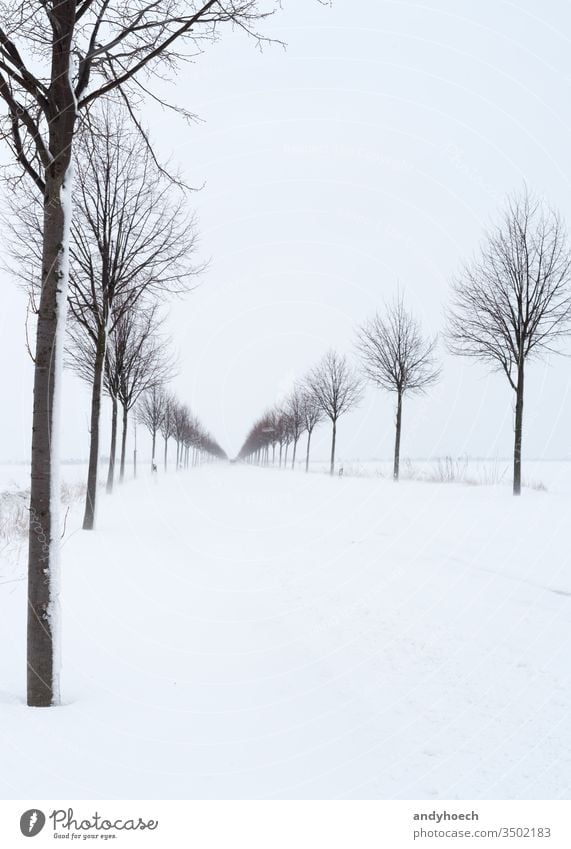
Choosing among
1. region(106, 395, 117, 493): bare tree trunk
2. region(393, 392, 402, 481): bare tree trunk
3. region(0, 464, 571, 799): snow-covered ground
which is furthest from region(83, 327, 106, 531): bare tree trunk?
region(393, 392, 402, 481): bare tree trunk

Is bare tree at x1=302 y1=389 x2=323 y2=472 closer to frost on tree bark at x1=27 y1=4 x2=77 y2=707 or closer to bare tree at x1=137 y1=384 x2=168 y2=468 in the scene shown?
bare tree at x1=137 y1=384 x2=168 y2=468

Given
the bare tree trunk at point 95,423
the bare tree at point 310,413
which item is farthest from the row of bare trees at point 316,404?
the bare tree trunk at point 95,423

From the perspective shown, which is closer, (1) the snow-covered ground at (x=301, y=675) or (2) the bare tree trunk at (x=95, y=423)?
(1) the snow-covered ground at (x=301, y=675)

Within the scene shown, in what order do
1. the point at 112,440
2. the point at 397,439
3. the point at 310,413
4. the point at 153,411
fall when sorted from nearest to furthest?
the point at 112,440, the point at 397,439, the point at 153,411, the point at 310,413

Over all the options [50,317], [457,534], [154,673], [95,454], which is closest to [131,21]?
[50,317]

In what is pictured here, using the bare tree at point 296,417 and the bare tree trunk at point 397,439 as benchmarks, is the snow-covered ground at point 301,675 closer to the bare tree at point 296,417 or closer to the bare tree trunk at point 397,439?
the bare tree trunk at point 397,439

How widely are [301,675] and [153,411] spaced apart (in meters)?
30.9

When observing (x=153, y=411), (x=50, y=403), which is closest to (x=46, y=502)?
(x=50, y=403)

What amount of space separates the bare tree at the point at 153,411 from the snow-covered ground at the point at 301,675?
25339 millimetres

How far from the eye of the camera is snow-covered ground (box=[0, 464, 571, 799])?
2.37m

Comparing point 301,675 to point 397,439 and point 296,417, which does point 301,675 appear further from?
point 296,417

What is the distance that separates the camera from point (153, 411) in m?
33.1

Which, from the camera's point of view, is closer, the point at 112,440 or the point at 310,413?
the point at 112,440

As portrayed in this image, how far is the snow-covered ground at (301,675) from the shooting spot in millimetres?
2373
